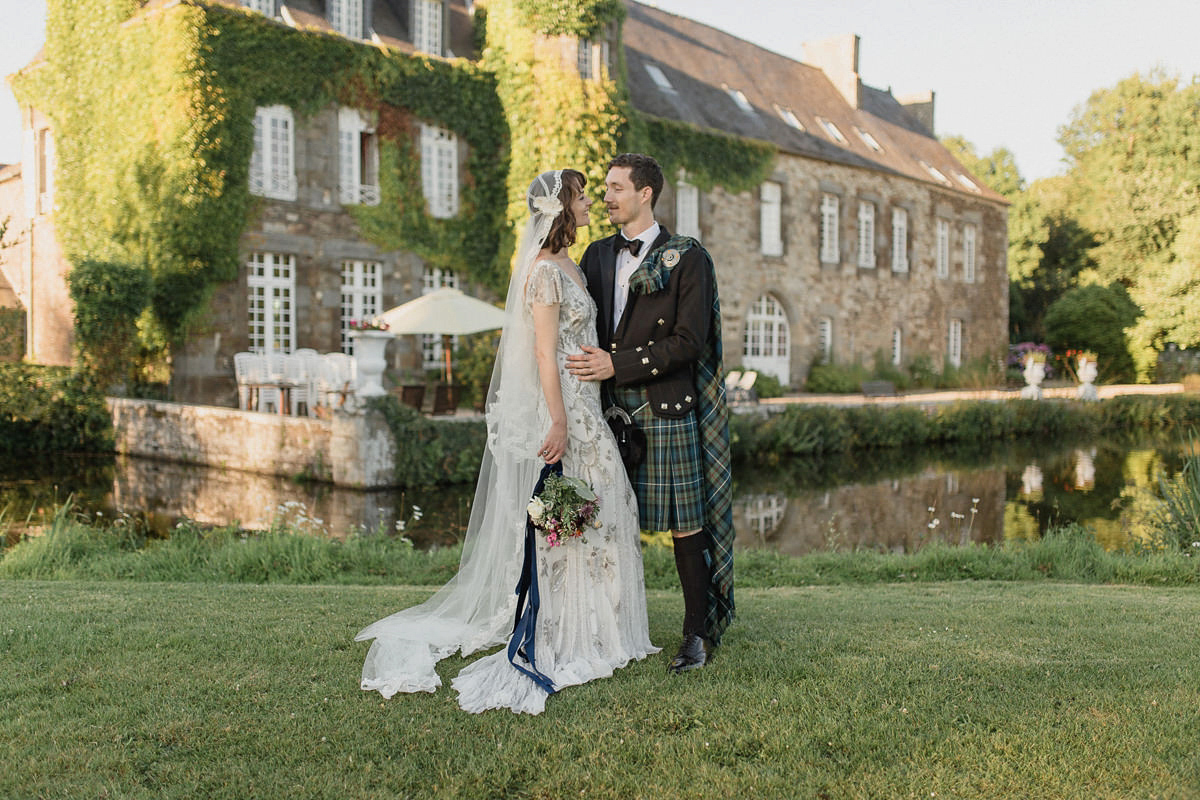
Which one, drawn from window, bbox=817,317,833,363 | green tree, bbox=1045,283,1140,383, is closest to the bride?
window, bbox=817,317,833,363

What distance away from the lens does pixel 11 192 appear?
2259 cm

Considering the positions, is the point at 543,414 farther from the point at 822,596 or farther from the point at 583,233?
the point at 583,233

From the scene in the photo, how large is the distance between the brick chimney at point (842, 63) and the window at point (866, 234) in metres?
4.33

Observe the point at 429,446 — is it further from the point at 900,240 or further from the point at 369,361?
the point at 900,240

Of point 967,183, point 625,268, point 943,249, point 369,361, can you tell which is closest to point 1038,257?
point 967,183

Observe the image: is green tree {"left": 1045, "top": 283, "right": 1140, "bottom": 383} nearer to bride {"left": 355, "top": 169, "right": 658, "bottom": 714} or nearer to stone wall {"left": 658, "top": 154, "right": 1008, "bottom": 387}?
stone wall {"left": 658, "top": 154, "right": 1008, "bottom": 387}

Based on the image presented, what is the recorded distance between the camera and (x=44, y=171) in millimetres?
20422

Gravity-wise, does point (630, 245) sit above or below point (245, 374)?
above

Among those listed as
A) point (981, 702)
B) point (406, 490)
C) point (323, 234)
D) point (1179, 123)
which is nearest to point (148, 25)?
point (323, 234)

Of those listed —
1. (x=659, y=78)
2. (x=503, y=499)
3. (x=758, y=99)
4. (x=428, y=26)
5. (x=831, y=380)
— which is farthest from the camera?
(x=758, y=99)

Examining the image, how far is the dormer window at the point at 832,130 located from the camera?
2911 cm

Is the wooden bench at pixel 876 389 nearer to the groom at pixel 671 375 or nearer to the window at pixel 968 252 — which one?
the window at pixel 968 252

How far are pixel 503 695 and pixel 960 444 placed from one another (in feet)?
58.2

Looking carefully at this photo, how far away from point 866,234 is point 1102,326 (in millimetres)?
10155
